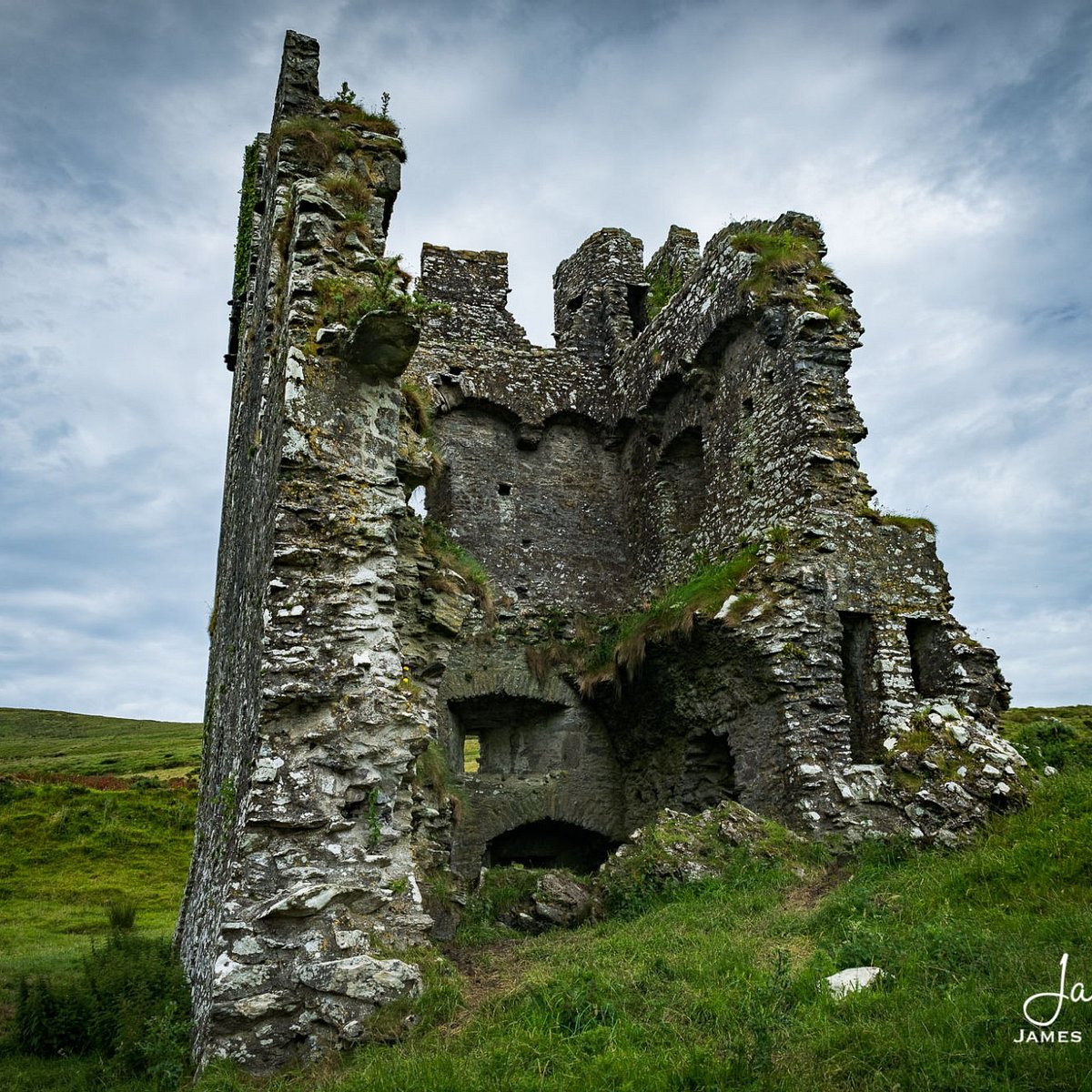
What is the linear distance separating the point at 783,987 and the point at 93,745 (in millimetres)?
50305

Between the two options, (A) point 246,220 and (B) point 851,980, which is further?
(A) point 246,220

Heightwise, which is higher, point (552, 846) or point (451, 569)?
point (451, 569)

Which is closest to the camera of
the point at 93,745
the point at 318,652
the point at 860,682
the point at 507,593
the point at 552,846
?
the point at 318,652

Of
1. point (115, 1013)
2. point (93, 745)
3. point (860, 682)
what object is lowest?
point (115, 1013)

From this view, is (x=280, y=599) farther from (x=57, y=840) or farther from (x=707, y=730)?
(x=57, y=840)

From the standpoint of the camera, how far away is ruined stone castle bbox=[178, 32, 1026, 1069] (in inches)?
254

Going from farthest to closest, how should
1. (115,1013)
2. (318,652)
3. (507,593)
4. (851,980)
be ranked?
(507,593)
(115,1013)
(318,652)
(851,980)

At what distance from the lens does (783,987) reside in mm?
5297

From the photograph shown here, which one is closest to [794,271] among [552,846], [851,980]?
[552,846]

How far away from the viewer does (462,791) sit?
1323 cm
